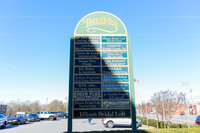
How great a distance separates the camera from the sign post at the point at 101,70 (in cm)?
572

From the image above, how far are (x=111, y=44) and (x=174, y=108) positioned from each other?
48.0ft

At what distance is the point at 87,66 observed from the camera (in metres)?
6.13

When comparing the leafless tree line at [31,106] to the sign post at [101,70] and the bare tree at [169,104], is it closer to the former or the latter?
the bare tree at [169,104]

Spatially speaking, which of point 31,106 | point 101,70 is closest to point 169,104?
point 101,70

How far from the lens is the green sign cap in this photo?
6.50 meters

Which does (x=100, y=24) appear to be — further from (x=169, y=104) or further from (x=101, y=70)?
(x=169, y=104)

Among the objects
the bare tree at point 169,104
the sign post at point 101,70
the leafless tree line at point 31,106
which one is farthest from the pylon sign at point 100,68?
the leafless tree line at point 31,106

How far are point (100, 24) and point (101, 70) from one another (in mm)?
2169

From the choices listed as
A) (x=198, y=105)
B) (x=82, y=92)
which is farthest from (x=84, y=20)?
(x=198, y=105)

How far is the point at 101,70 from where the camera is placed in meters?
6.12

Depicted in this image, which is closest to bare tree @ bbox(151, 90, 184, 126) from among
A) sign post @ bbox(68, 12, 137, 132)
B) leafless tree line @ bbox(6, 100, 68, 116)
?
sign post @ bbox(68, 12, 137, 132)

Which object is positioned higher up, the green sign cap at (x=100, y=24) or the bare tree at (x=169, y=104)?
the green sign cap at (x=100, y=24)

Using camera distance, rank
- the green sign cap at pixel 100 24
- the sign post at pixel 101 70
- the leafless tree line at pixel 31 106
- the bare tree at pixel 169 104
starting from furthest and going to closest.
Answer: the leafless tree line at pixel 31 106 → the bare tree at pixel 169 104 → the green sign cap at pixel 100 24 → the sign post at pixel 101 70

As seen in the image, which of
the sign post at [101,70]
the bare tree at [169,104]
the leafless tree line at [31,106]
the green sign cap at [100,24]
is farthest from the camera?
the leafless tree line at [31,106]
